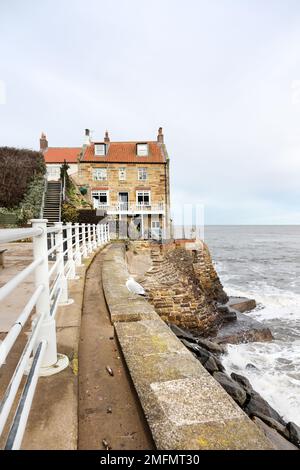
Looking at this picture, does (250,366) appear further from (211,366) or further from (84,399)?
(84,399)

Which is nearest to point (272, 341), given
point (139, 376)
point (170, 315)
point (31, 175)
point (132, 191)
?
point (170, 315)

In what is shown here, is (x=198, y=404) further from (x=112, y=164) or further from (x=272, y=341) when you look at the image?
(x=112, y=164)

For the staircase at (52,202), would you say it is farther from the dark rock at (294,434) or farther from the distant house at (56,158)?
the dark rock at (294,434)

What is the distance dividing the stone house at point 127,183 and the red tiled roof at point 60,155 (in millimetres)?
1075

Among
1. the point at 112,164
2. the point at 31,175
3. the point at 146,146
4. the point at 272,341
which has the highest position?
the point at 146,146

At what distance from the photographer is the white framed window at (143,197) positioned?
2955 cm

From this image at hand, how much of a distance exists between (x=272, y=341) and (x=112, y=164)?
24.0 m

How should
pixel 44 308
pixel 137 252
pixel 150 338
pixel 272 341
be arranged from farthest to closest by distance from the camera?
pixel 137 252 → pixel 272 341 → pixel 150 338 → pixel 44 308

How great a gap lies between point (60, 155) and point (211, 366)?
31676 mm

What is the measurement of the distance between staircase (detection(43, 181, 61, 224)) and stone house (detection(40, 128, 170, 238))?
16.9 feet

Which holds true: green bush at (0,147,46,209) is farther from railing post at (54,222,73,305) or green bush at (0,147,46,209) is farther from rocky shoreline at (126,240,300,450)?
railing post at (54,222,73,305)

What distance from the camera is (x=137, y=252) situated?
17484 millimetres

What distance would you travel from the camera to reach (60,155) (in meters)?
32.4

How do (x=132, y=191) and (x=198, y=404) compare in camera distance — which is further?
(x=132, y=191)
